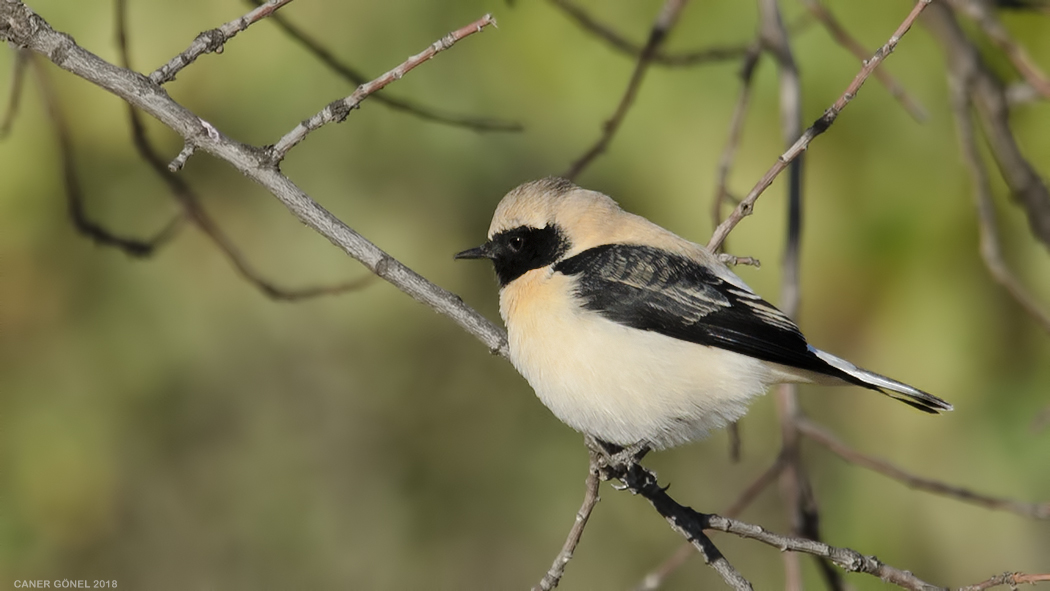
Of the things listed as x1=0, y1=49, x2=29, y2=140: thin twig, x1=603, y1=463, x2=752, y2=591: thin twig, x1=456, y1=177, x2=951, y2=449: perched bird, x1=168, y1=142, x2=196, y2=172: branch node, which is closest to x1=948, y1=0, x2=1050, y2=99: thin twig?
x1=456, y1=177, x2=951, y2=449: perched bird

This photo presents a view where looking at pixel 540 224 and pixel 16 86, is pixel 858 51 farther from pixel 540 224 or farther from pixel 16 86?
pixel 16 86

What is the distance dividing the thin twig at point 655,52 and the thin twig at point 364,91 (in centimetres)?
176

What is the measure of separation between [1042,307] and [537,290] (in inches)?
108

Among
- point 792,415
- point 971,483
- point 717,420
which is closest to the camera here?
point 717,420

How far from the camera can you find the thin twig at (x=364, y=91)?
Result: 100 inches

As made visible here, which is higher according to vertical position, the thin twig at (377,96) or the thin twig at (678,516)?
the thin twig at (377,96)

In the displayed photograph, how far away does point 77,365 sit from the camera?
5.12 metres

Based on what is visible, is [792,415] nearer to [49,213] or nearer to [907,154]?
[907,154]

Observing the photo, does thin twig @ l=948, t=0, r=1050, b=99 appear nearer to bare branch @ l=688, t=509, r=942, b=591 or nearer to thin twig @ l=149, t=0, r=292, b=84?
bare branch @ l=688, t=509, r=942, b=591

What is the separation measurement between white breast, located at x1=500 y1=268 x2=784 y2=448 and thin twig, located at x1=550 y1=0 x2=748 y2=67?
146 cm

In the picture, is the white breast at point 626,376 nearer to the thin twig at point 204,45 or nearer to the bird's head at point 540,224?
the bird's head at point 540,224

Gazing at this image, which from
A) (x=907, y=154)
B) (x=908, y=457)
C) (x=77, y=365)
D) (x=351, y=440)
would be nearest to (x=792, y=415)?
(x=908, y=457)

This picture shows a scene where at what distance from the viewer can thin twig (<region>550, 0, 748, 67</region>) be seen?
434cm

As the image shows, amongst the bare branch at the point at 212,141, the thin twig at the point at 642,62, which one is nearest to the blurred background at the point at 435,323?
the thin twig at the point at 642,62
